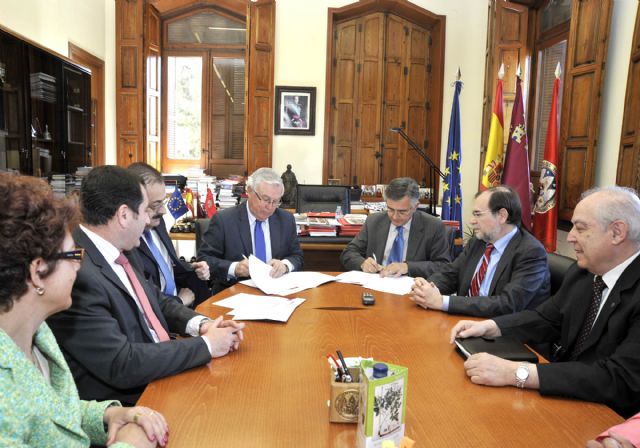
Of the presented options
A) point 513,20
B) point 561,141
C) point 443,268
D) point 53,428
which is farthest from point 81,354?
point 513,20

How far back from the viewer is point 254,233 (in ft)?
10.4

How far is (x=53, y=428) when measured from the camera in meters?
1.05

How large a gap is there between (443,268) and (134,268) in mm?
1597

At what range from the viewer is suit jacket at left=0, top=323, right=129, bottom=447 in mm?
956

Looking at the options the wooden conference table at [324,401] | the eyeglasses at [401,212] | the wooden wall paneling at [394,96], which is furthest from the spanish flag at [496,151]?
the wooden conference table at [324,401]

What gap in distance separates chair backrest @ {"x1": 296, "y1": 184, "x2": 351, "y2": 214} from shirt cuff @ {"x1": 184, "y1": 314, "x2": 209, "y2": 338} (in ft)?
10.2

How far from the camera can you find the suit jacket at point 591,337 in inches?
55.8

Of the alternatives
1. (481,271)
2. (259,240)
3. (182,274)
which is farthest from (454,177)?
(182,274)

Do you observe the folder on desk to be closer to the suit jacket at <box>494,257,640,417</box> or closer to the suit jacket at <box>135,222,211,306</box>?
the suit jacket at <box>494,257,640,417</box>

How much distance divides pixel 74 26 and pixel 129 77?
113cm

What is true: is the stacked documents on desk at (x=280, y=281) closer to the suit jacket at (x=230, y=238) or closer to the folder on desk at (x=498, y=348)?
the suit jacket at (x=230, y=238)

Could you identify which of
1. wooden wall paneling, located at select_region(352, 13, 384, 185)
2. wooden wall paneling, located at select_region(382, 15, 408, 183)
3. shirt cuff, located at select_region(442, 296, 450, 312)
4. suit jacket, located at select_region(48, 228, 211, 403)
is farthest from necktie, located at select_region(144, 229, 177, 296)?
wooden wall paneling, located at select_region(382, 15, 408, 183)

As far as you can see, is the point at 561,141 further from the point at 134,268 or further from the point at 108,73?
the point at 108,73

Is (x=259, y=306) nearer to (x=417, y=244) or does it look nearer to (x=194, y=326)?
(x=194, y=326)
